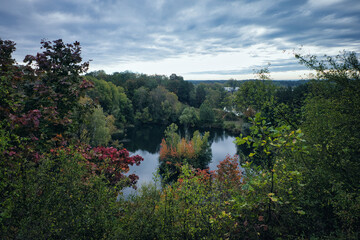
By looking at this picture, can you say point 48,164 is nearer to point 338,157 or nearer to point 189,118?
point 338,157

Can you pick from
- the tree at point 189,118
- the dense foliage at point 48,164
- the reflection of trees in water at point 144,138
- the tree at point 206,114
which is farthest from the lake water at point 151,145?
the dense foliage at point 48,164

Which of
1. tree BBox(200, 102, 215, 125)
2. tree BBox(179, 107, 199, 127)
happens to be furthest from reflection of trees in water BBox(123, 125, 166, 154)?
tree BBox(200, 102, 215, 125)

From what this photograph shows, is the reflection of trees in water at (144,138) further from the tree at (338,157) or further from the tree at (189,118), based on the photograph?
the tree at (338,157)

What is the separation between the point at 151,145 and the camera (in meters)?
37.4

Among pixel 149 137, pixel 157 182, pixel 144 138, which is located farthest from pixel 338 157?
pixel 149 137

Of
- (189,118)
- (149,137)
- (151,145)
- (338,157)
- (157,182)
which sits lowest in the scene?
(151,145)

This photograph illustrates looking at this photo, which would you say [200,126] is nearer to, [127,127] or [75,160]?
[127,127]

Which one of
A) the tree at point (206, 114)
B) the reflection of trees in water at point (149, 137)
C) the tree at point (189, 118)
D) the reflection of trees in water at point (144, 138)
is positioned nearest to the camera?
the reflection of trees in water at point (144, 138)

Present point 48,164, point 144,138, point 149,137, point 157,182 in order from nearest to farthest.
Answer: point 48,164
point 157,182
point 144,138
point 149,137

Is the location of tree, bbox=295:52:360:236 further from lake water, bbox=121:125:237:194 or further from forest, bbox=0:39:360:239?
lake water, bbox=121:125:237:194

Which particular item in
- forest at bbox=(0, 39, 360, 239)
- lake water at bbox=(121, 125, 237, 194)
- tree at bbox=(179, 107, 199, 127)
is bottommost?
lake water at bbox=(121, 125, 237, 194)

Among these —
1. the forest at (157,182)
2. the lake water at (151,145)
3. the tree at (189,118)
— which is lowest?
the lake water at (151,145)

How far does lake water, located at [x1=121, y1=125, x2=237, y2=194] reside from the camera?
26.4 m

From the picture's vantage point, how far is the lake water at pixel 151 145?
26.4 m
